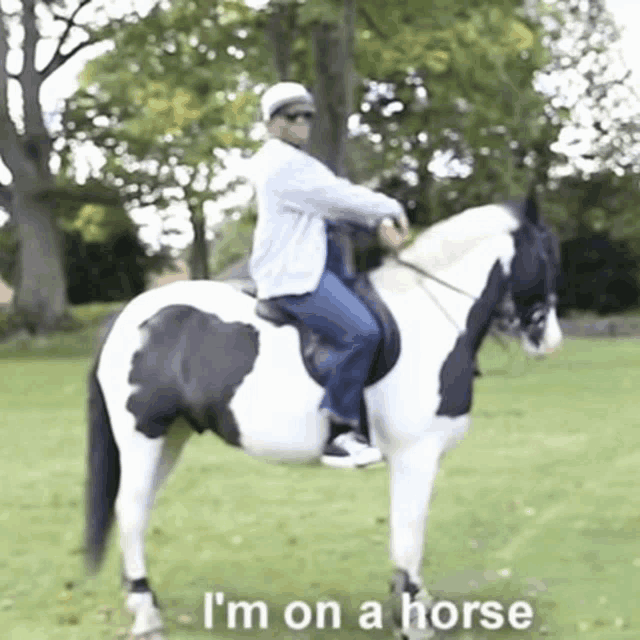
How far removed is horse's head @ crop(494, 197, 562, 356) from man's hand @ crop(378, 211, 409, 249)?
0.67 meters

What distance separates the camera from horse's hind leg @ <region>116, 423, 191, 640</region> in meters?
6.76

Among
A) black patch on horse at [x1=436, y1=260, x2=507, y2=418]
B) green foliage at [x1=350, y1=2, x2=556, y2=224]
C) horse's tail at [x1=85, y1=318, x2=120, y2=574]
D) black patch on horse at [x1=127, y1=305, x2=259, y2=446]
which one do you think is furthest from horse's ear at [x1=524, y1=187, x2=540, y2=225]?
green foliage at [x1=350, y1=2, x2=556, y2=224]

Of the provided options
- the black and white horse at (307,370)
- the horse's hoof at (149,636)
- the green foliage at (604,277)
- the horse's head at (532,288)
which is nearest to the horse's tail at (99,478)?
the black and white horse at (307,370)

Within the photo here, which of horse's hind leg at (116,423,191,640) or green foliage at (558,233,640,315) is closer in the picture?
horse's hind leg at (116,423,191,640)

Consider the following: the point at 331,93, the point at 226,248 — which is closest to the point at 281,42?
the point at 331,93

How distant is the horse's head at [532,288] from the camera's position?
661cm

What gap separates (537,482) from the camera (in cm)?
1179

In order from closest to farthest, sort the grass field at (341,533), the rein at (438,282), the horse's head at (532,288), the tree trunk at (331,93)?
the rein at (438,282) → the horse's head at (532,288) → the grass field at (341,533) → the tree trunk at (331,93)

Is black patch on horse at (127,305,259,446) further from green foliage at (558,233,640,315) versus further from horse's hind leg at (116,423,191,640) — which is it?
green foliage at (558,233,640,315)

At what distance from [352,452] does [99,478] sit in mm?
1612

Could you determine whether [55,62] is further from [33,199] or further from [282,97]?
[282,97]

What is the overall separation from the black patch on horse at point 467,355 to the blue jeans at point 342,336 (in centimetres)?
45

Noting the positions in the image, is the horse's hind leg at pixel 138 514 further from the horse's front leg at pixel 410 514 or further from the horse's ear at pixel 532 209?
the horse's ear at pixel 532 209

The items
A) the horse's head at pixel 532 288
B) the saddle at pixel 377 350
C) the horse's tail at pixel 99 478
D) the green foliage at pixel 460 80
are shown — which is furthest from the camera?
the green foliage at pixel 460 80
